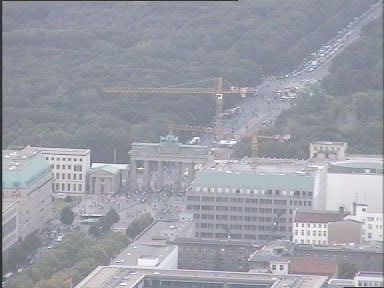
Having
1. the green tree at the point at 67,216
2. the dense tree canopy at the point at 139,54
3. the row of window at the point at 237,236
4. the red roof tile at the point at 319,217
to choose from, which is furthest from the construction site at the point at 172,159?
the red roof tile at the point at 319,217

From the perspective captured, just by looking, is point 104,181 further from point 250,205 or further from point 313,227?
point 313,227

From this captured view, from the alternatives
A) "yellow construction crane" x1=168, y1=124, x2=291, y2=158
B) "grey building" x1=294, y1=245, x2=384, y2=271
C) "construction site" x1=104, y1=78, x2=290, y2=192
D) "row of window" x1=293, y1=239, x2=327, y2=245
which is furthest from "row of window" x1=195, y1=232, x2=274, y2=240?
"construction site" x1=104, y1=78, x2=290, y2=192

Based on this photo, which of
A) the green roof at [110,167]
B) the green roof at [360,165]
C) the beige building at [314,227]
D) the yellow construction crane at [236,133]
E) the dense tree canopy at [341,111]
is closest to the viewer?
the beige building at [314,227]

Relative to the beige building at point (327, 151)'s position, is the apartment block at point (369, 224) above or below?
below

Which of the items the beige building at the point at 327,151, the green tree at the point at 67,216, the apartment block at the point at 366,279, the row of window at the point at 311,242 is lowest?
the green tree at the point at 67,216

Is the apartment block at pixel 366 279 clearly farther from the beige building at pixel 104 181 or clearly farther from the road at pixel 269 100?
the road at pixel 269 100

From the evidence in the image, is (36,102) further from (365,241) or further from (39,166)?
(365,241)

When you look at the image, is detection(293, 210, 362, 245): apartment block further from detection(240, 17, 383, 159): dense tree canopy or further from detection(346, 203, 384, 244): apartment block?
detection(240, 17, 383, 159): dense tree canopy

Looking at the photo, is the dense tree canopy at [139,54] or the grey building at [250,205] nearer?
the grey building at [250,205]
